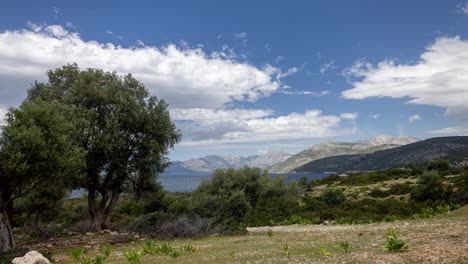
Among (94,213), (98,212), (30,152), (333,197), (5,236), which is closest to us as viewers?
(30,152)

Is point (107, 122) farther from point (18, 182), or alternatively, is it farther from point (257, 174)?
point (257, 174)

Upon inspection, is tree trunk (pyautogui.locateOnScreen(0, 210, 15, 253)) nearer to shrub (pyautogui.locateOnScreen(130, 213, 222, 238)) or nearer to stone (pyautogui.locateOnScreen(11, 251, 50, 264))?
stone (pyautogui.locateOnScreen(11, 251, 50, 264))

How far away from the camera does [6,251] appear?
1496cm

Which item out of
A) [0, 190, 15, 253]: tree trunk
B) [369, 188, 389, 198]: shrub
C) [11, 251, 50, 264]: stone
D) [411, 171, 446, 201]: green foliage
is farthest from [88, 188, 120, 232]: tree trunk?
[369, 188, 389, 198]: shrub

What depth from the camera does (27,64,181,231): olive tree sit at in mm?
22953

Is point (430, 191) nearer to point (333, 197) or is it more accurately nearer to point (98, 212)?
point (333, 197)

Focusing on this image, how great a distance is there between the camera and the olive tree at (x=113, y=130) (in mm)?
22953

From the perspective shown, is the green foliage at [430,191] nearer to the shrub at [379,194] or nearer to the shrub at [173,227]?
the shrub at [379,194]

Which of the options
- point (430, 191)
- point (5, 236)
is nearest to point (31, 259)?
point (5, 236)

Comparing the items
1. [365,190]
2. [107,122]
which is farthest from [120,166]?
[365,190]

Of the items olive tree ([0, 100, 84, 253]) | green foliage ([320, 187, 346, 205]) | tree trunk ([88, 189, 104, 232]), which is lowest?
green foliage ([320, 187, 346, 205])

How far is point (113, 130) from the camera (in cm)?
2288

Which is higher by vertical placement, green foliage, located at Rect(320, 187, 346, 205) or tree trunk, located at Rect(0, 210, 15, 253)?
tree trunk, located at Rect(0, 210, 15, 253)

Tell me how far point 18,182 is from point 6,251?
3.64 m
